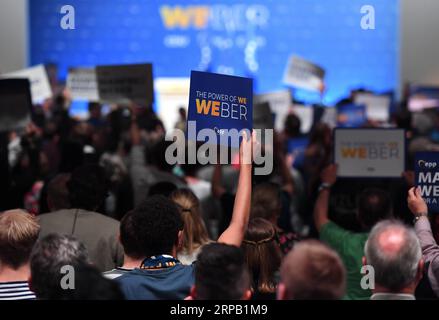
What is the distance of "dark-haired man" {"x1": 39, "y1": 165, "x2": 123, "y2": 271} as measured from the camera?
4.40 m

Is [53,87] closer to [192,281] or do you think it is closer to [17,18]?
[17,18]

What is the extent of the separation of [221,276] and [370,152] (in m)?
3.22

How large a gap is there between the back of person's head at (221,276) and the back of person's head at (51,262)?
47cm

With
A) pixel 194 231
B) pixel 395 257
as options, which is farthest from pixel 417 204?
pixel 194 231

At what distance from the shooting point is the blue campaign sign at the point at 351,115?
34.2 ft

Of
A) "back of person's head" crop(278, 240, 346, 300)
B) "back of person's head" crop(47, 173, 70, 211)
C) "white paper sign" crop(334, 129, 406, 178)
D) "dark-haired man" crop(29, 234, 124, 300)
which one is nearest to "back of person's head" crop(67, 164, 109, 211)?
"back of person's head" crop(47, 173, 70, 211)

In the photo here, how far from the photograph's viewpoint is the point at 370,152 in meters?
5.84

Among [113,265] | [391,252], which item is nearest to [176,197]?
[113,265]

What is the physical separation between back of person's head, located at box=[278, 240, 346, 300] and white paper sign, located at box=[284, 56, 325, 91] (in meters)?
7.45

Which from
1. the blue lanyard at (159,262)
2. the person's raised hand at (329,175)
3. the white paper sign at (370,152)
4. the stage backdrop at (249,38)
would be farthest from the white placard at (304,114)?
the blue lanyard at (159,262)

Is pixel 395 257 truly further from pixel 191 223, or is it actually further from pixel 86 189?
pixel 86 189

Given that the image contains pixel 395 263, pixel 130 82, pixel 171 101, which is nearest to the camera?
pixel 395 263

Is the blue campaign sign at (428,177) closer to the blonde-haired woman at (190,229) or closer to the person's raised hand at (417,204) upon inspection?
the person's raised hand at (417,204)

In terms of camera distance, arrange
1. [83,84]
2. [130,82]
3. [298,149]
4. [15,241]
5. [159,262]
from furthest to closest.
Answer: [298,149] → [83,84] → [130,82] → [15,241] → [159,262]
